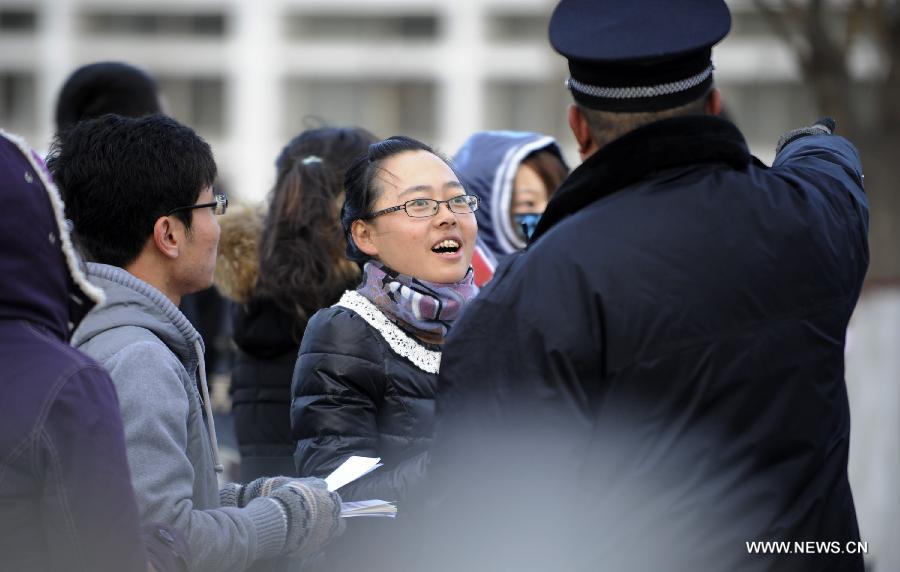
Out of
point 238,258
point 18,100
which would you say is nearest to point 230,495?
point 238,258

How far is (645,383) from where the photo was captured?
7.37 feet

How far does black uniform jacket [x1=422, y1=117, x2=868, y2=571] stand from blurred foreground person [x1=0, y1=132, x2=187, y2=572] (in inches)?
21.9

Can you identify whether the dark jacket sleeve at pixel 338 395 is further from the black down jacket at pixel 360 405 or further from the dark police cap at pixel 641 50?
the dark police cap at pixel 641 50

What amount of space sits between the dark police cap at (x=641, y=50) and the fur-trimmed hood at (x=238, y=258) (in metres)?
2.01

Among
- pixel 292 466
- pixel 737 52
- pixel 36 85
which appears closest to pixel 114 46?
pixel 36 85

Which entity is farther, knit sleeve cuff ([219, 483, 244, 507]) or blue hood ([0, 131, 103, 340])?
knit sleeve cuff ([219, 483, 244, 507])

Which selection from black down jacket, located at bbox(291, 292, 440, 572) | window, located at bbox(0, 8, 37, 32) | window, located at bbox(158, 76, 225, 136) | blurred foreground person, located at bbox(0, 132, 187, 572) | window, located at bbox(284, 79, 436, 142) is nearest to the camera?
blurred foreground person, located at bbox(0, 132, 187, 572)

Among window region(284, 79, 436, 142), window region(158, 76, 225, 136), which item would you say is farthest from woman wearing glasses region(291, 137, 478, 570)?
Answer: window region(158, 76, 225, 136)

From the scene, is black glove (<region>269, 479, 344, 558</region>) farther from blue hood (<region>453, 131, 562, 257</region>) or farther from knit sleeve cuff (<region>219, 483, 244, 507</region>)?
blue hood (<region>453, 131, 562, 257</region>)

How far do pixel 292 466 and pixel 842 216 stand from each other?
7.12 feet

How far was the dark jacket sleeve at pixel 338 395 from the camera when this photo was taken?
126 inches

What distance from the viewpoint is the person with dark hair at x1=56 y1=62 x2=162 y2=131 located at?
220 inches

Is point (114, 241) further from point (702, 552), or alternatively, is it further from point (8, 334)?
point (702, 552)

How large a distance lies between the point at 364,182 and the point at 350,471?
0.90m
